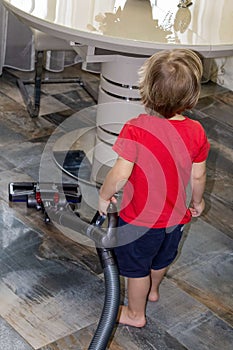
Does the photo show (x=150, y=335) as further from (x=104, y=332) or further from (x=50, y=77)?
(x=50, y=77)

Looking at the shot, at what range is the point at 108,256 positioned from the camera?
210cm

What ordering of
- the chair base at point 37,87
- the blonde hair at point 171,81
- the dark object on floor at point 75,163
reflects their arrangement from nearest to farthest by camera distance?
the blonde hair at point 171,81 → the dark object on floor at point 75,163 → the chair base at point 37,87

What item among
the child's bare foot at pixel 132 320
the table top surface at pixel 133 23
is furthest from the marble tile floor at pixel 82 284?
the table top surface at pixel 133 23

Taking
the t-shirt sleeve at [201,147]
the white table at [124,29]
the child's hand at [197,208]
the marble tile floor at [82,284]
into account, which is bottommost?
the marble tile floor at [82,284]

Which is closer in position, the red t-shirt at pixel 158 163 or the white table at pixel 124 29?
the red t-shirt at pixel 158 163

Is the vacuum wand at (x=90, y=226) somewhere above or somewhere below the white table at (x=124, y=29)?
below

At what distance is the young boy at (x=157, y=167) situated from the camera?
5.99 feet

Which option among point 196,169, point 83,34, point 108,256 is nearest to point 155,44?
point 83,34

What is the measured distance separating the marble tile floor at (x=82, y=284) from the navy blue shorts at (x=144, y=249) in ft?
0.69

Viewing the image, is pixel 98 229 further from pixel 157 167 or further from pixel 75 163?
pixel 75 163

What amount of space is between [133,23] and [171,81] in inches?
31.2

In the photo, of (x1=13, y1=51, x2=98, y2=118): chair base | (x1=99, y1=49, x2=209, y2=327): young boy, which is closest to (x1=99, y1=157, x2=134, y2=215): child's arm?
(x1=99, y1=49, x2=209, y2=327): young boy

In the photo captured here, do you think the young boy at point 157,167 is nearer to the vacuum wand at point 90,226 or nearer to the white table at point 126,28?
the vacuum wand at point 90,226

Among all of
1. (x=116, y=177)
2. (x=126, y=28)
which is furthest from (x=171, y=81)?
(x=126, y=28)
